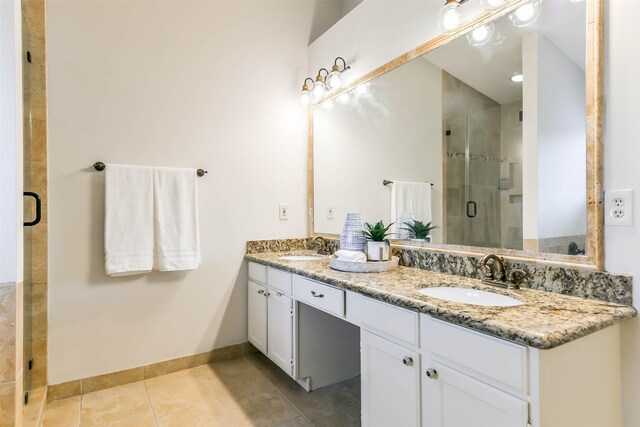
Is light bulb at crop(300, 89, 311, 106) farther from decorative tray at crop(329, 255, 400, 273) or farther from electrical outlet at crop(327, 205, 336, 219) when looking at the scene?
decorative tray at crop(329, 255, 400, 273)

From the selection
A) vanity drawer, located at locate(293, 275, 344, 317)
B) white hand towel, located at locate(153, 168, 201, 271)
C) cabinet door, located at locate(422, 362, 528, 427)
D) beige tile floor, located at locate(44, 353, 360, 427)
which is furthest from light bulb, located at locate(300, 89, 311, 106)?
Answer: cabinet door, located at locate(422, 362, 528, 427)

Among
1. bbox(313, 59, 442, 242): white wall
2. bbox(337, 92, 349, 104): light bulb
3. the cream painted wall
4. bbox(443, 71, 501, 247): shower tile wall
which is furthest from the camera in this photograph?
bbox(337, 92, 349, 104): light bulb

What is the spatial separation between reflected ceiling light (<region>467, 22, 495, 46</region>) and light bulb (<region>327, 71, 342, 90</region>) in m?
0.96

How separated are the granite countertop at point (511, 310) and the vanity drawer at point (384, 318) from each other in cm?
3

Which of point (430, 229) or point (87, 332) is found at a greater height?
point (430, 229)

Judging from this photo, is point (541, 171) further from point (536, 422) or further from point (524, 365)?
point (536, 422)

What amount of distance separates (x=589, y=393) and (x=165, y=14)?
283 cm

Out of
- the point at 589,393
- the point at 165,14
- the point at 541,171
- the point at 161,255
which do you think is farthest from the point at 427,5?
the point at 161,255

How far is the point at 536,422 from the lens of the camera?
0.89 m

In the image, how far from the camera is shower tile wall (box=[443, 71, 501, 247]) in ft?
5.04

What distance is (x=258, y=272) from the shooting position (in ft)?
7.88

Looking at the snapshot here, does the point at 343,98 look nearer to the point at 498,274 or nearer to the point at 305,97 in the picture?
the point at 305,97

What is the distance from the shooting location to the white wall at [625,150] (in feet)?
3.66

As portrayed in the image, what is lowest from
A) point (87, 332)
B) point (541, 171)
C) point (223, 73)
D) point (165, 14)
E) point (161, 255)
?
point (87, 332)
